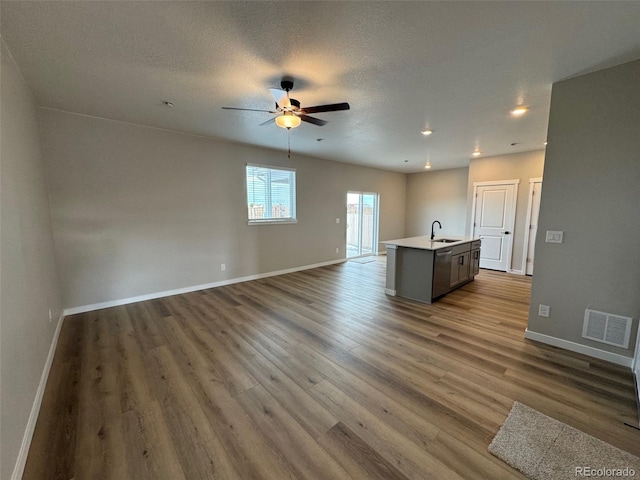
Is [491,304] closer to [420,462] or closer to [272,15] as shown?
[420,462]

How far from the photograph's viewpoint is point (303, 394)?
2037 mm

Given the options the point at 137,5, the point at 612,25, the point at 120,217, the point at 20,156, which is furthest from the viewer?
the point at 120,217

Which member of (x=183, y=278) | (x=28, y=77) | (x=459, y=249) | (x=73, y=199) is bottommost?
(x=183, y=278)

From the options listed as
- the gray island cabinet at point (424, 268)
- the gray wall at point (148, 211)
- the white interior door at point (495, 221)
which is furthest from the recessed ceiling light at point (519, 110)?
the gray wall at point (148, 211)

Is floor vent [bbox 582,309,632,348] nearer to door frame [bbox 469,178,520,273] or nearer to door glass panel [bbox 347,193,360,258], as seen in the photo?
door frame [bbox 469,178,520,273]

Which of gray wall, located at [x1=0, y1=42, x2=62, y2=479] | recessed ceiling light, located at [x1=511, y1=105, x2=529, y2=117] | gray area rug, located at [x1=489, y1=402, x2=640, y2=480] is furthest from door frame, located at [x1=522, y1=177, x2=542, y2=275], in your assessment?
gray wall, located at [x1=0, y1=42, x2=62, y2=479]

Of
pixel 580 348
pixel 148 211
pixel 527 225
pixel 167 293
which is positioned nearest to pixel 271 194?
pixel 148 211

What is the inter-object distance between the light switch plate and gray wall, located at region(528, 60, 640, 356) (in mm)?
41

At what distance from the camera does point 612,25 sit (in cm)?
178

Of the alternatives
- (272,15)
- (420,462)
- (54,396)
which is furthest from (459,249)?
(54,396)

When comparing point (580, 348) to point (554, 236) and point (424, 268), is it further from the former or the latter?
point (424, 268)

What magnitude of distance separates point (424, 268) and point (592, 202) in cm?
198

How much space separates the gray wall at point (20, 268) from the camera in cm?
145

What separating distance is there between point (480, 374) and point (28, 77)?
16.9ft
